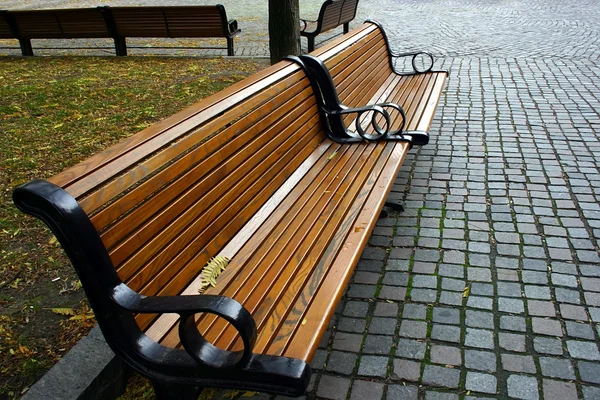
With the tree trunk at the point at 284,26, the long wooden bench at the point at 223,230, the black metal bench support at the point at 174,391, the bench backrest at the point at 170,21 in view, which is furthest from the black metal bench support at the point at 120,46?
the black metal bench support at the point at 174,391

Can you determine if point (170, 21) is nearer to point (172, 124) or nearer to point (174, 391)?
point (172, 124)

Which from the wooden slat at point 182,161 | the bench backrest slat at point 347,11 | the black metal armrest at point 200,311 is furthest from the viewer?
the bench backrest slat at point 347,11

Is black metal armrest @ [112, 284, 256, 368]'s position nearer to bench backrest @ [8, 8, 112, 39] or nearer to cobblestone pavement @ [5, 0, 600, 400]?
cobblestone pavement @ [5, 0, 600, 400]

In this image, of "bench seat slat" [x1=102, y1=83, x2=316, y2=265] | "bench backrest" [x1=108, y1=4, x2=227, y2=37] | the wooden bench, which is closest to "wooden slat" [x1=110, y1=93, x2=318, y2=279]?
"bench seat slat" [x1=102, y1=83, x2=316, y2=265]

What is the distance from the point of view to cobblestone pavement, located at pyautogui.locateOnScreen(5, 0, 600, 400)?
2.55 metres

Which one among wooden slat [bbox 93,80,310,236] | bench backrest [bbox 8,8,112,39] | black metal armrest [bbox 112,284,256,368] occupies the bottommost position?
bench backrest [bbox 8,8,112,39]

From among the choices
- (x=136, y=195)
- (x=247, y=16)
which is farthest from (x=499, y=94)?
(x=247, y=16)

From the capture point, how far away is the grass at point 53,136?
9.11 feet

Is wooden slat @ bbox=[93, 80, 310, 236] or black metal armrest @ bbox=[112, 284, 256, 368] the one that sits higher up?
wooden slat @ bbox=[93, 80, 310, 236]

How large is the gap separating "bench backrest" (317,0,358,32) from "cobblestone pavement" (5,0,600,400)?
349 centimetres

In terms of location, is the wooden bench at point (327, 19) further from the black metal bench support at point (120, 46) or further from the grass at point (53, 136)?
the black metal bench support at point (120, 46)

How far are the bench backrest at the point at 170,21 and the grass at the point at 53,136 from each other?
631 mm

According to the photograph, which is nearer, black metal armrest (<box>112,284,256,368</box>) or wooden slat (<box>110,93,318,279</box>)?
black metal armrest (<box>112,284,256,368</box>)

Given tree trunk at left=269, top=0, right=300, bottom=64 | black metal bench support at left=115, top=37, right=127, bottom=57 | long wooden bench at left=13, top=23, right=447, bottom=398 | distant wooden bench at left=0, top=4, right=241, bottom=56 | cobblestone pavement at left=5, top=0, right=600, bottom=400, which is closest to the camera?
long wooden bench at left=13, top=23, right=447, bottom=398
